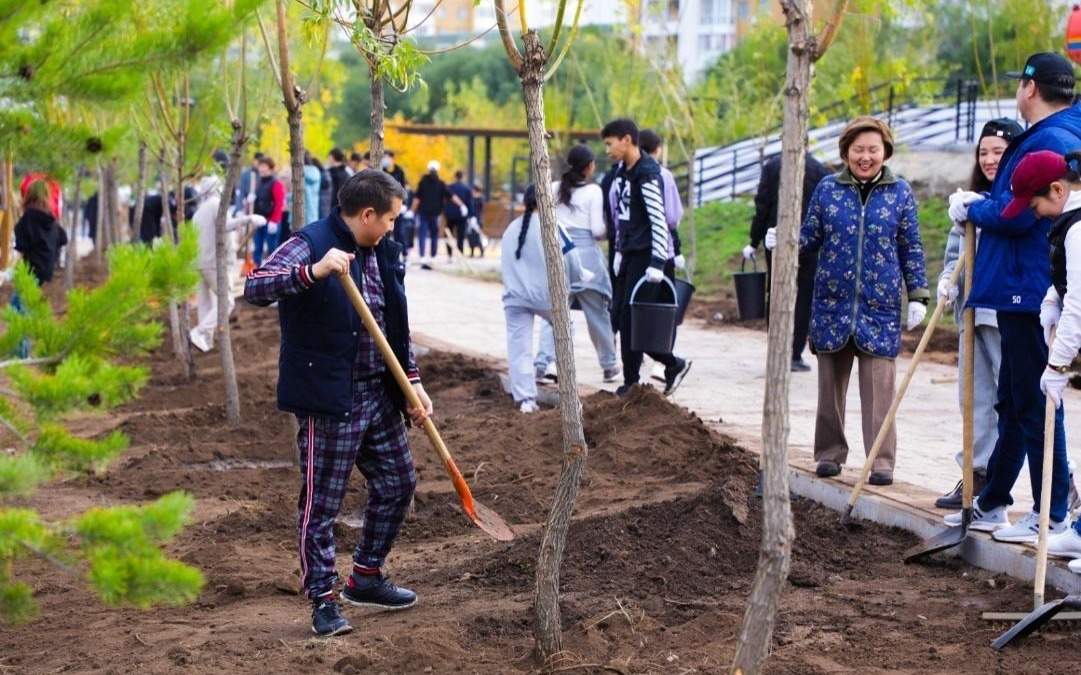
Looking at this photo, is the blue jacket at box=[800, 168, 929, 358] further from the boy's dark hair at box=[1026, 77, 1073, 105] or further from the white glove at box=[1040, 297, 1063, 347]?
the white glove at box=[1040, 297, 1063, 347]

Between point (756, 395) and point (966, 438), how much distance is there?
4.85 meters

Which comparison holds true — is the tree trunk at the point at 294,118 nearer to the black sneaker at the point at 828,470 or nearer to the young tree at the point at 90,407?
the black sneaker at the point at 828,470

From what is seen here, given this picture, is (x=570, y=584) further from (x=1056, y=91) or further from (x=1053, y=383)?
(x=1056, y=91)

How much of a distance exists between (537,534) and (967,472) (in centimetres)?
181

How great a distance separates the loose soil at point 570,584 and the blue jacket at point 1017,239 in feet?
3.73

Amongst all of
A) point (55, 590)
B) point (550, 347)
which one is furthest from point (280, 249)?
point (550, 347)

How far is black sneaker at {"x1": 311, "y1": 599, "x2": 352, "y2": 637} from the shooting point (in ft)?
17.3

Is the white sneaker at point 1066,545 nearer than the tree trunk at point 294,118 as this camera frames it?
Yes

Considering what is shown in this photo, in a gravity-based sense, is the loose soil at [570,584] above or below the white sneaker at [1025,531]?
below

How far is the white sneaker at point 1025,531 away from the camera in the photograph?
5969mm

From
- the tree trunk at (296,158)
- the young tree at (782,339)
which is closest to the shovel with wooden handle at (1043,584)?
the young tree at (782,339)

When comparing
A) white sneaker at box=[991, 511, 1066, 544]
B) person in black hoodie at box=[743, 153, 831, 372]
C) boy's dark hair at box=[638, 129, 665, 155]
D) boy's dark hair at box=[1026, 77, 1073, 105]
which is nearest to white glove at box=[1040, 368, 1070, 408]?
white sneaker at box=[991, 511, 1066, 544]

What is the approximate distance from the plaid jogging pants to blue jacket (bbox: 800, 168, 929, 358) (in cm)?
256

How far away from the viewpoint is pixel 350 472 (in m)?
5.46
